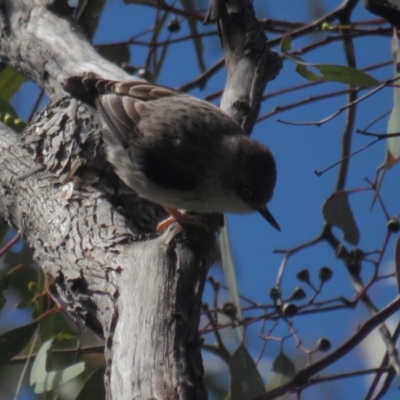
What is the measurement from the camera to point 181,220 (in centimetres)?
312

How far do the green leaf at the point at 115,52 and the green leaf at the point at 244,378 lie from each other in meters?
2.21

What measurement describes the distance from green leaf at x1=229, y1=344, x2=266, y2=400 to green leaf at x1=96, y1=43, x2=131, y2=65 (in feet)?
7.24

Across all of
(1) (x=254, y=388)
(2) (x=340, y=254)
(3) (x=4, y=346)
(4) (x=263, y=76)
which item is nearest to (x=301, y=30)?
(4) (x=263, y=76)

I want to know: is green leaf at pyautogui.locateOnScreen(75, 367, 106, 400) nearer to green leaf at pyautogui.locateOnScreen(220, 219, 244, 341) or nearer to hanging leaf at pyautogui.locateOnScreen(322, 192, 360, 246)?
green leaf at pyautogui.locateOnScreen(220, 219, 244, 341)

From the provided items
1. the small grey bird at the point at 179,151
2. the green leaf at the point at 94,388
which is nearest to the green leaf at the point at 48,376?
the green leaf at the point at 94,388

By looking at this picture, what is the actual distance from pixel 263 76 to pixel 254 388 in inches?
54.1

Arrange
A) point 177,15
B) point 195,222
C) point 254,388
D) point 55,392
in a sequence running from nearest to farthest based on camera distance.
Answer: point 195,222, point 254,388, point 55,392, point 177,15

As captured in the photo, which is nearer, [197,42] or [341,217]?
[341,217]

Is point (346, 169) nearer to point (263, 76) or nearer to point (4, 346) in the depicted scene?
point (263, 76)

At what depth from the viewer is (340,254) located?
3801mm

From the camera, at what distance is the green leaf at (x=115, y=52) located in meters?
4.86

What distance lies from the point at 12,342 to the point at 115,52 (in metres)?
1.99

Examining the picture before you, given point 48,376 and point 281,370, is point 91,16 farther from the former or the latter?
point 281,370

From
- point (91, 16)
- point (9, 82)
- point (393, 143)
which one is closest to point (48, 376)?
point (393, 143)
